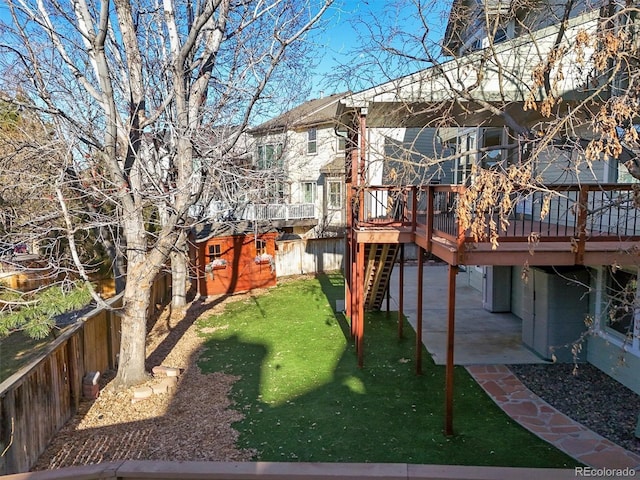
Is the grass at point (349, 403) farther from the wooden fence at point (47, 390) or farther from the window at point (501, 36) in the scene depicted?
the window at point (501, 36)

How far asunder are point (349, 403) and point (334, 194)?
16823mm

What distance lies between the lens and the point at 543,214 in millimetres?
3506

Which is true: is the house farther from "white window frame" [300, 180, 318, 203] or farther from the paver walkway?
"white window frame" [300, 180, 318, 203]

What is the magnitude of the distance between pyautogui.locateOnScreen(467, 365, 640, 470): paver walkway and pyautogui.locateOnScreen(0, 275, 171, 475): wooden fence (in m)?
6.16

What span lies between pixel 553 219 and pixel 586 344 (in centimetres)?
260

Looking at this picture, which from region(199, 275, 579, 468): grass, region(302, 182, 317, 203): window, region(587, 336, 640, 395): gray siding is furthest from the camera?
region(302, 182, 317, 203): window

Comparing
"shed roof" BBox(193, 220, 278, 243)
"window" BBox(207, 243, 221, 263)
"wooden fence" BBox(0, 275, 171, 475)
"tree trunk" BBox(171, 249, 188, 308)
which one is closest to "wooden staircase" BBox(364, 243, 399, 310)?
"shed roof" BBox(193, 220, 278, 243)

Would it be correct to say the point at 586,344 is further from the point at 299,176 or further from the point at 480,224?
the point at 299,176

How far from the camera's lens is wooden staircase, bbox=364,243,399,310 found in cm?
1062

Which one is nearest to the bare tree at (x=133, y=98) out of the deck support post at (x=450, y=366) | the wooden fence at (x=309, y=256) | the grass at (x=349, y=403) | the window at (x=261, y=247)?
the grass at (x=349, y=403)

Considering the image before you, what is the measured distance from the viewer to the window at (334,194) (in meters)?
22.8

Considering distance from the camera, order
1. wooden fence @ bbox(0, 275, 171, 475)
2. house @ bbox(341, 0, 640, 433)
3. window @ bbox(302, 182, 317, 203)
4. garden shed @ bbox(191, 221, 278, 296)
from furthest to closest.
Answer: window @ bbox(302, 182, 317, 203) → garden shed @ bbox(191, 221, 278, 296) → house @ bbox(341, 0, 640, 433) → wooden fence @ bbox(0, 275, 171, 475)

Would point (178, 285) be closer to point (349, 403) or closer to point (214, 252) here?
point (214, 252)

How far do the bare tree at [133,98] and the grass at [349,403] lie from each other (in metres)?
2.37
